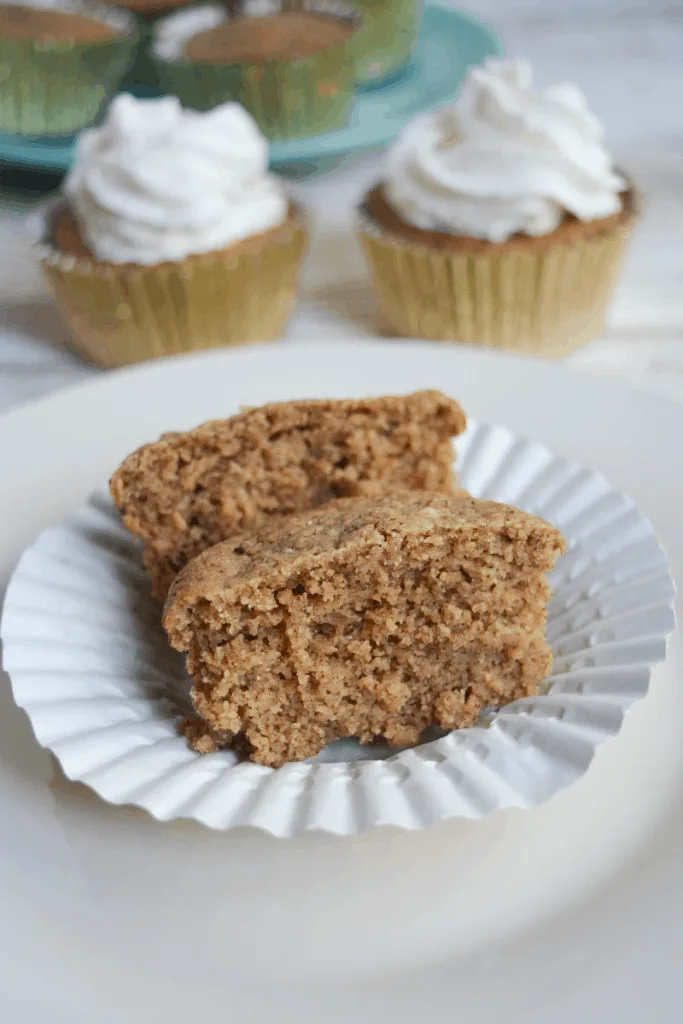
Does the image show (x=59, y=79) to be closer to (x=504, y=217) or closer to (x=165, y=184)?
(x=165, y=184)

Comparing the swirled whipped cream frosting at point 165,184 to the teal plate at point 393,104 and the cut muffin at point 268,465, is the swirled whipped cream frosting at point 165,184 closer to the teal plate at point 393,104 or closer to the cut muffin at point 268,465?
the teal plate at point 393,104

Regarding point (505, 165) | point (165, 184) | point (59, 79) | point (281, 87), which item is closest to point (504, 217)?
point (505, 165)

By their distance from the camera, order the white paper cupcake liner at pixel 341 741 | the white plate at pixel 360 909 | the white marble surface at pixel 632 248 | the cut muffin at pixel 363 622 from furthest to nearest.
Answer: the white marble surface at pixel 632 248
the cut muffin at pixel 363 622
the white paper cupcake liner at pixel 341 741
the white plate at pixel 360 909

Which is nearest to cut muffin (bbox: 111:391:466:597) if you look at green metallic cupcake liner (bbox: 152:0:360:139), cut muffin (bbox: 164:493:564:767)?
cut muffin (bbox: 164:493:564:767)

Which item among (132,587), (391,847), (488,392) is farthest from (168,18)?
(391,847)

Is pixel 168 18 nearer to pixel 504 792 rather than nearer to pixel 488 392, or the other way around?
pixel 488 392

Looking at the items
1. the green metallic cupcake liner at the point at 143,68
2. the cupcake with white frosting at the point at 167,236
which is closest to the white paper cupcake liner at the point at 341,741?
the cupcake with white frosting at the point at 167,236
